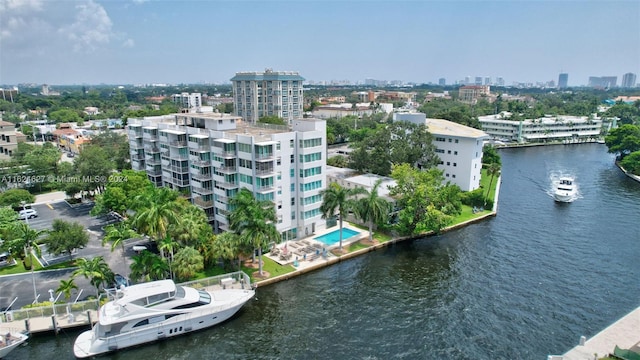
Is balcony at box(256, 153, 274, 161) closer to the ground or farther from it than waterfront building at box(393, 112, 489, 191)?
farther from it

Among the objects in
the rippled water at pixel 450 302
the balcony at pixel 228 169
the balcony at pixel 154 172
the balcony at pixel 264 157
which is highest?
the balcony at pixel 264 157

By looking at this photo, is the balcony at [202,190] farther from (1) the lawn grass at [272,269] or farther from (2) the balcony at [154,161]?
(1) the lawn grass at [272,269]

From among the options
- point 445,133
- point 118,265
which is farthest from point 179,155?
point 445,133

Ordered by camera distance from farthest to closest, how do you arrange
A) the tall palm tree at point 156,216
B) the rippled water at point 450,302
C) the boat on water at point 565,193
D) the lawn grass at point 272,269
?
1. the boat on water at point 565,193
2. the lawn grass at point 272,269
3. the tall palm tree at point 156,216
4. the rippled water at point 450,302

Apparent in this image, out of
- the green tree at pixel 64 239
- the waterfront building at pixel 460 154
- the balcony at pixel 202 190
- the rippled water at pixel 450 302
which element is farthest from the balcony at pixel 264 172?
the waterfront building at pixel 460 154

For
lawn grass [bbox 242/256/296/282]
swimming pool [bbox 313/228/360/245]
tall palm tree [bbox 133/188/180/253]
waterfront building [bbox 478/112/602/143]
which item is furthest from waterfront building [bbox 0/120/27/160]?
waterfront building [bbox 478/112/602/143]

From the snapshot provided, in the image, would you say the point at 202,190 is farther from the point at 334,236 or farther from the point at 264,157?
the point at 334,236

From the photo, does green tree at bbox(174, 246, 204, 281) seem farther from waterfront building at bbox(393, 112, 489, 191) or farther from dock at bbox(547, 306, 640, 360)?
waterfront building at bbox(393, 112, 489, 191)
